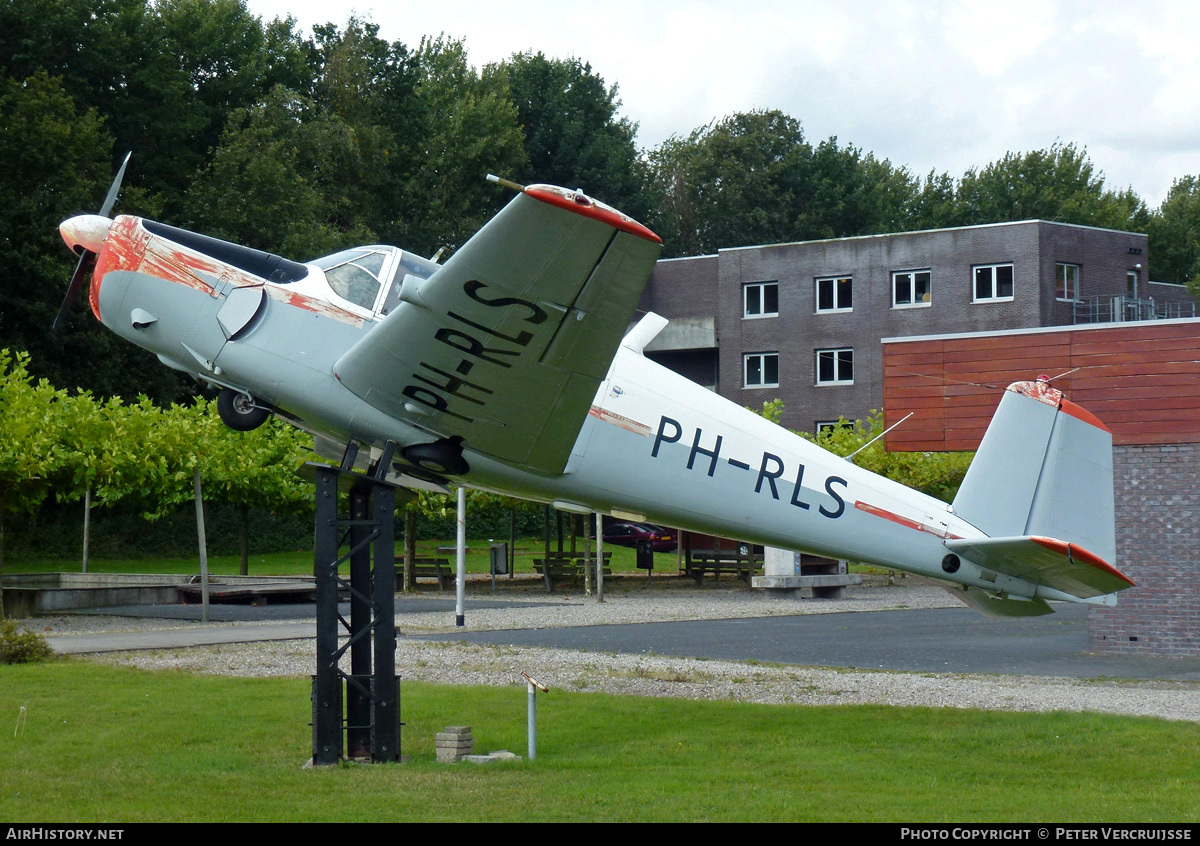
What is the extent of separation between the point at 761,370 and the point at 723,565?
58.0 feet

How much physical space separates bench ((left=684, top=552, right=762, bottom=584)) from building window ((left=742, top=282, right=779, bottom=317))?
16870 millimetres

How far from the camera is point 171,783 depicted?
909cm

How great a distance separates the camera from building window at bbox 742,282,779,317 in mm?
53156

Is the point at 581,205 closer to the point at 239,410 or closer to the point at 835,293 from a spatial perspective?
the point at 239,410

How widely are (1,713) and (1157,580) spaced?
15.5 metres

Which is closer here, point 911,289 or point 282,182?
point 282,182

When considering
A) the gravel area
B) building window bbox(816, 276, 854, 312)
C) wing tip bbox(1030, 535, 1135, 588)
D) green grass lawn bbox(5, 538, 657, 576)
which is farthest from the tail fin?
building window bbox(816, 276, 854, 312)

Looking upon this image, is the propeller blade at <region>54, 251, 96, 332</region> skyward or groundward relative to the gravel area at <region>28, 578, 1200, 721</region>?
skyward

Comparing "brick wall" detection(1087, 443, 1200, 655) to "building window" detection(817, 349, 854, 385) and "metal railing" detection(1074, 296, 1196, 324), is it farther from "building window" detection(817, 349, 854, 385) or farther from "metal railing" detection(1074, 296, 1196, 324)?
"building window" detection(817, 349, 854, 385)

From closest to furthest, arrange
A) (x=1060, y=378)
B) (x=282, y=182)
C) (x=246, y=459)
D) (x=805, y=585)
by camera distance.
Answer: (x=1060, y=378)
(x=246, y=459)
(x=805, y=585)
(x=282, y=182)

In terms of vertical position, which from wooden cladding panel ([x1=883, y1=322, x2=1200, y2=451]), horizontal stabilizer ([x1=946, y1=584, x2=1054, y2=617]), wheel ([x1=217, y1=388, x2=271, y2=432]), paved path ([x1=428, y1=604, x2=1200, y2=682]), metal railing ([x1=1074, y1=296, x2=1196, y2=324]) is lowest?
paved path ([x1=428, y1=604, x2=1200, y2=682])

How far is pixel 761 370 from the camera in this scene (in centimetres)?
5356

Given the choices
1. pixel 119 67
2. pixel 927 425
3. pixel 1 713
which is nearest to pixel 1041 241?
pixel 927 425

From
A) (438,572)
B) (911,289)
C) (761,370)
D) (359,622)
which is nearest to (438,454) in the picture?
(359,622)
